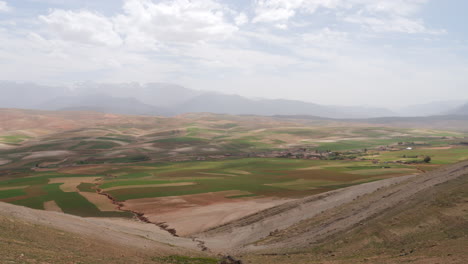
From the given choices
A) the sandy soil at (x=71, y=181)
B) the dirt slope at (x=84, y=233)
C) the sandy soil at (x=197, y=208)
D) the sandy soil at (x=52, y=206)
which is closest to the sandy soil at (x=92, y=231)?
the dirt slope at (x=84, y=233)

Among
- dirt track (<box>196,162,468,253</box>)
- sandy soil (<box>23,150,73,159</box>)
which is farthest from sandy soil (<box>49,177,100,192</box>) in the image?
sandy soil (<box>23,150,73,159</box>)

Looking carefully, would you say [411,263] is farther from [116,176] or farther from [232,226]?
[116,176]

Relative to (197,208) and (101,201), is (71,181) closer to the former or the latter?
(101,201)

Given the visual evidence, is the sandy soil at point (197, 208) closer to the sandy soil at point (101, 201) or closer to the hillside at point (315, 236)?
the sandy soil at point (101, 201)

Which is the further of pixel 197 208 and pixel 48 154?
pixel 48 154

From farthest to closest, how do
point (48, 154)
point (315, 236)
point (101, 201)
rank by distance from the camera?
point (48, 154), point (101, 201), point (315, 236)

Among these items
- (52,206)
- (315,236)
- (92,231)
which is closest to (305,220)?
(315,236)

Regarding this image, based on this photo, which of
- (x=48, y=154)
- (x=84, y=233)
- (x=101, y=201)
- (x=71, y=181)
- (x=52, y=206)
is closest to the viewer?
(x=84, y=233)
